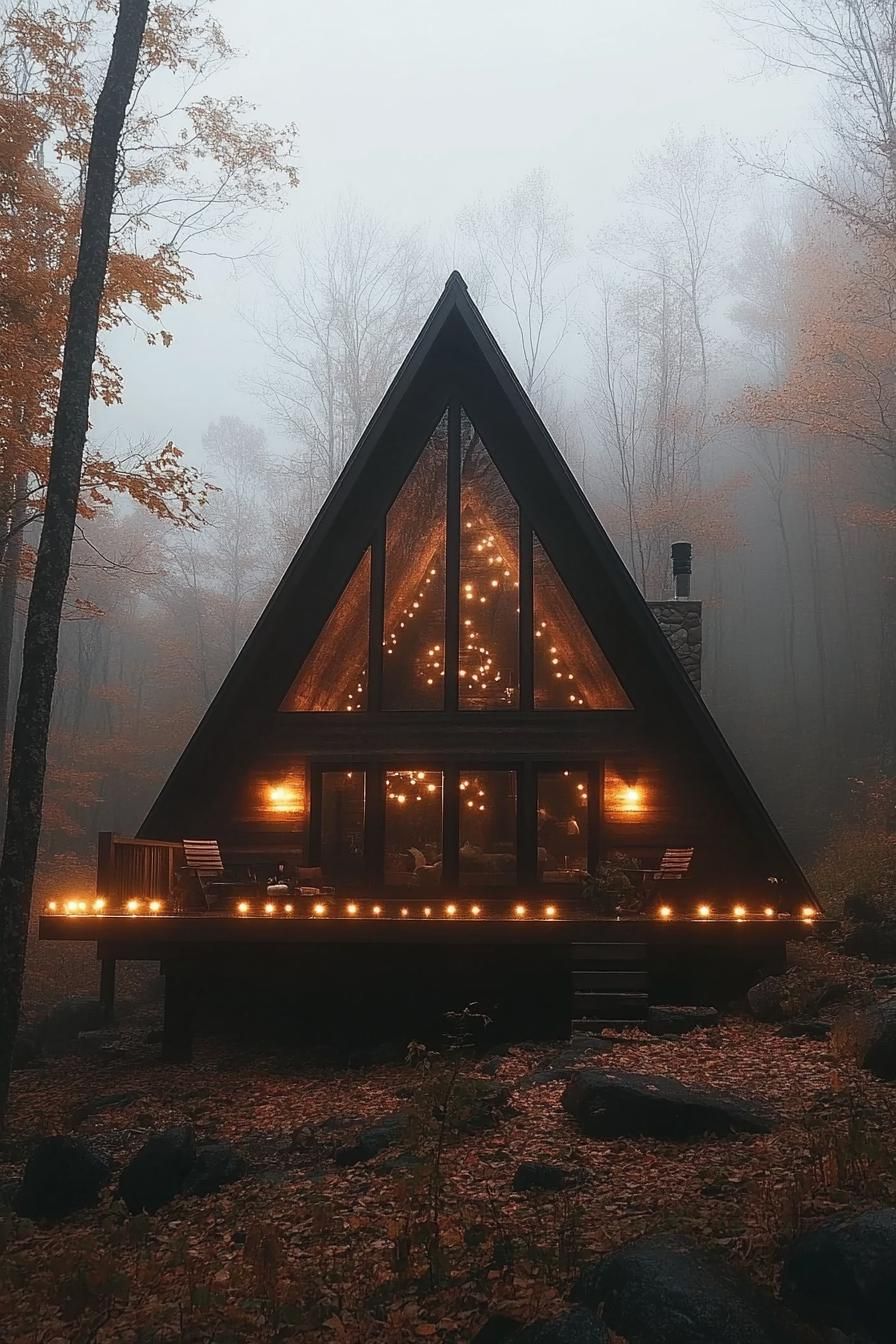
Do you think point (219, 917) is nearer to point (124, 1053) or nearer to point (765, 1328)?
point (124, 1053)

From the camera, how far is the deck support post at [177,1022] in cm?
929

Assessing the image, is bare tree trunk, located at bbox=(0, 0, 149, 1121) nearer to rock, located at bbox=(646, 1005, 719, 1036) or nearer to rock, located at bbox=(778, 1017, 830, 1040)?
rock, located at bbox=(646, 1005, 719, 1036)

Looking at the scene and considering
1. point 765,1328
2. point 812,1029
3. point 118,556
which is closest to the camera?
point 765,1328

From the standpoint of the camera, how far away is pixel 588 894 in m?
10.5

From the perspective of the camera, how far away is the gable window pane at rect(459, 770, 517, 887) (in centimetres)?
1132

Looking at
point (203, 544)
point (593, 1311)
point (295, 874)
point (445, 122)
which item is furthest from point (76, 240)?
point (445, 122)

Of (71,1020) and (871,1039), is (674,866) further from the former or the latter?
(71,1020)

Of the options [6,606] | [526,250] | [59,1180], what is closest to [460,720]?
[59,1180]

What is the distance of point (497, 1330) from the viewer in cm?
372

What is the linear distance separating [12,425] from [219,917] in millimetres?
7742

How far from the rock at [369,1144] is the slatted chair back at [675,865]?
15.4ft

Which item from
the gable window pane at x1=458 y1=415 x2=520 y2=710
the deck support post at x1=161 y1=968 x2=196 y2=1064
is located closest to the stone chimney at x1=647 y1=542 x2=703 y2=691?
the gable window pane at x1=458 y1=415 x2=520 y2=710

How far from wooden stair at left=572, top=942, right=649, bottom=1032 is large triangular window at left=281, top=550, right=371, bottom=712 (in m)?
4.24

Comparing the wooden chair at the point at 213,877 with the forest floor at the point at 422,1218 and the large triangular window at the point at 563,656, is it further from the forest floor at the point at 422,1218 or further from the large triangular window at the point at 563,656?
the large triangular window at the point at 563,656
